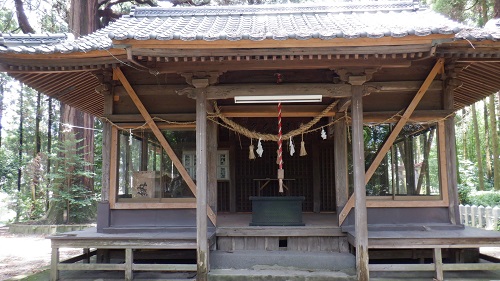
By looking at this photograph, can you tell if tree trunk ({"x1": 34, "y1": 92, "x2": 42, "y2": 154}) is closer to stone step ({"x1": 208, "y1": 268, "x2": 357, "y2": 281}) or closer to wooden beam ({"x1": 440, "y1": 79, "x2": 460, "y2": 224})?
stone step ({"x1": 208, "y1": 268, "x2": 357, "y2": 281})

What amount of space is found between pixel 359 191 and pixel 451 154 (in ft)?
7.03

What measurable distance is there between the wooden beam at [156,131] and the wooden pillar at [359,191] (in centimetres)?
240

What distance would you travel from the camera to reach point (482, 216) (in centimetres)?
1073

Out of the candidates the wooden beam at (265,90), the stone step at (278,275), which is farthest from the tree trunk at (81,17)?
the stone step at (278,275)

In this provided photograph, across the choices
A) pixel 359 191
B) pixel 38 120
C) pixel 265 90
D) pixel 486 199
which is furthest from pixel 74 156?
pixel 486 199

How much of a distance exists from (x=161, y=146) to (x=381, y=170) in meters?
3.92

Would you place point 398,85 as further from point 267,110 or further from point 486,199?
point 486,199

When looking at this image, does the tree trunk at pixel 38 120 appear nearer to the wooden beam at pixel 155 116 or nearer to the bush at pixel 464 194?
the wooden beam at pixel 155 116

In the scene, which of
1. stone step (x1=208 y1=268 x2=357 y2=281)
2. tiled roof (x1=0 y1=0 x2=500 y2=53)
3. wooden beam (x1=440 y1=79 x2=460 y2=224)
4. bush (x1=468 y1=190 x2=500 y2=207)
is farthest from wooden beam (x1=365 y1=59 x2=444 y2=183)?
bush (x1=468 y1=190 x2=500 y2=207)

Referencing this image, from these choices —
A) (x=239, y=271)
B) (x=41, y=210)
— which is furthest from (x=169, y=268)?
(x=41, y=210)

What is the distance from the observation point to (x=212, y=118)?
6645 millimetres

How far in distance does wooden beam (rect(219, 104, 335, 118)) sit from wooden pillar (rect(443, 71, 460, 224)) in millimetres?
1955

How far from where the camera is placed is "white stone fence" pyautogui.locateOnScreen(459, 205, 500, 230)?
10062 mm

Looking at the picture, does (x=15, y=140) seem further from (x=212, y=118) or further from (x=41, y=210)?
(x=212, y=118)
